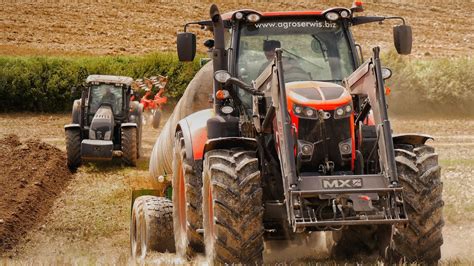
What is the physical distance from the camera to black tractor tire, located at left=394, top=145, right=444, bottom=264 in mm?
7883

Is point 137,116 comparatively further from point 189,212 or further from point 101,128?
point 189,212

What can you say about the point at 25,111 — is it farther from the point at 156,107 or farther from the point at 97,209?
the point at 97,209

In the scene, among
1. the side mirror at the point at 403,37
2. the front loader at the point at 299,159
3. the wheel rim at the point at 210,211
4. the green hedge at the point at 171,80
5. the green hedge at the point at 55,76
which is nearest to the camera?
the front loader at the point at 299,159

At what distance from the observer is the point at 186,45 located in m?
9.09

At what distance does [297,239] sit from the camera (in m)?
9.01

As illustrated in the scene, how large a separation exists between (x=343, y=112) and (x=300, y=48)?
63.3 inches

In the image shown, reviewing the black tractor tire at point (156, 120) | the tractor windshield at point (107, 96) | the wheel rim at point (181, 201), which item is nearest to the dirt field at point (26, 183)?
the tractor windshield at point (107, 96)

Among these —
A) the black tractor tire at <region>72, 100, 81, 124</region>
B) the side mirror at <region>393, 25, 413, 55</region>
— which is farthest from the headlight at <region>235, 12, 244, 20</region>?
the black tractor tire at <region>72, 100, 81, 124</region>

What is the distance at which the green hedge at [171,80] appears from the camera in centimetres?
3275

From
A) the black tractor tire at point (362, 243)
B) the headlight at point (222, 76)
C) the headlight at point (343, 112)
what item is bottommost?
the black tractor tire at point (362, 243)

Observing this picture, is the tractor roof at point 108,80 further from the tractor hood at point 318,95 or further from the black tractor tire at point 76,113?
the tractor hood at point 318,95

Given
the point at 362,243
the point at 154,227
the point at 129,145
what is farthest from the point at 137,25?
the point at 362,243

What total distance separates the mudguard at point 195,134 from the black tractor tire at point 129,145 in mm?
11428

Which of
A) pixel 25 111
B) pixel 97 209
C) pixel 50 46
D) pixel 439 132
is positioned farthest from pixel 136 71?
pixel 97 209
